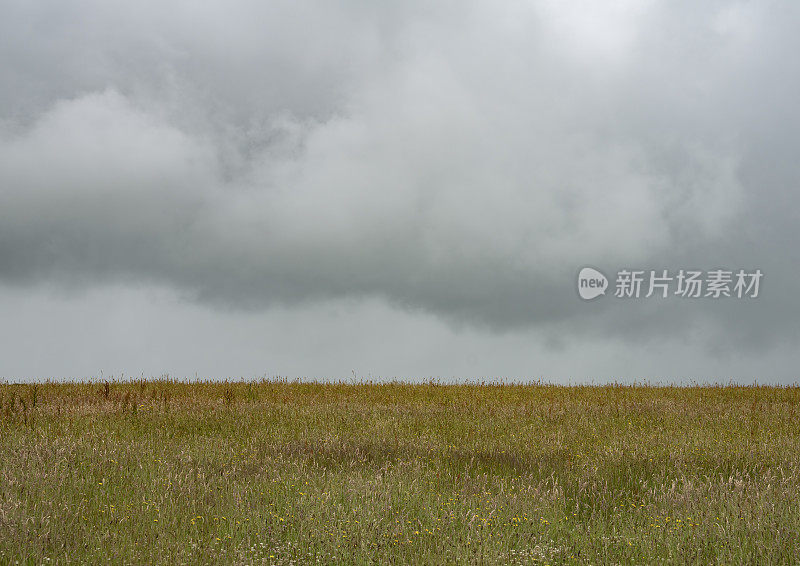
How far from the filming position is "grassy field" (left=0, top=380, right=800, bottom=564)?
15.8ft

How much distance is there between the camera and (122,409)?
12.6 m

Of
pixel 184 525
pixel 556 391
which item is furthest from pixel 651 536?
pixel 556 391

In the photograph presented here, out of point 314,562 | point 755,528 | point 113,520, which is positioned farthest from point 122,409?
point 755,528

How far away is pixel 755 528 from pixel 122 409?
1175cm

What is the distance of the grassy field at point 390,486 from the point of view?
15.8 feet

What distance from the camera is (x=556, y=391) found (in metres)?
18.8

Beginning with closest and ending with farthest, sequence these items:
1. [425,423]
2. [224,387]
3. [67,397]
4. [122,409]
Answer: [425,423] < [122,409] < [67,397] < [224,387]

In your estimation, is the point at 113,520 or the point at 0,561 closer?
the point at 0,561

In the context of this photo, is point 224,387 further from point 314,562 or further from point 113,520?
point 314,562

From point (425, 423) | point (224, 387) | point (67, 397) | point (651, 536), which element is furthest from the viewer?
point (224, 387)

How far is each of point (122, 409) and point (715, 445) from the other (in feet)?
37.7

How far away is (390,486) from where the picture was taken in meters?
6.07

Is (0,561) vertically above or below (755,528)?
below

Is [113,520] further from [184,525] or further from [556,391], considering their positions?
[556,391]
